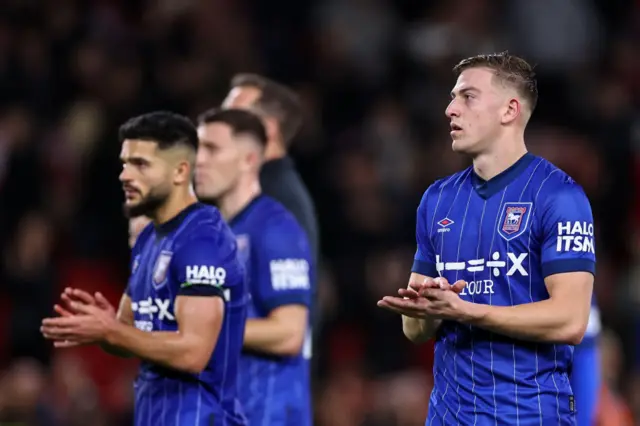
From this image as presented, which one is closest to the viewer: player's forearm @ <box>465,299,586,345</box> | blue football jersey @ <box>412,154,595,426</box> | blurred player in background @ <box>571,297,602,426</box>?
player's forearm @ <box>465,299,586,345</box>

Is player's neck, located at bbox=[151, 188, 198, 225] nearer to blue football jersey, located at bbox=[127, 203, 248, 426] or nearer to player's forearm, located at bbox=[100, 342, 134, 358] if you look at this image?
blue football jersey, located at bbox=[127, 203, 248, 426]

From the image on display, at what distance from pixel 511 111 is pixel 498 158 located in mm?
179

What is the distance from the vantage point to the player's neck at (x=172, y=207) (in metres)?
5.32

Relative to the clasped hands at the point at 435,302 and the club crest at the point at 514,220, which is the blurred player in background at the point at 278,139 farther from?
the clasped hands at the point at 435,302

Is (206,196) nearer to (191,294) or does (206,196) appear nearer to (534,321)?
(191,294)

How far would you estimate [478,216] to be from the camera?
15.4 feet

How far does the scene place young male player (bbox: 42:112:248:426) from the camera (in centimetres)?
489

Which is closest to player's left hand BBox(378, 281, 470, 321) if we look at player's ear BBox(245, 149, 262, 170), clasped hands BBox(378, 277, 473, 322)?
clasped hands BBox(378, 277, 473, 322)

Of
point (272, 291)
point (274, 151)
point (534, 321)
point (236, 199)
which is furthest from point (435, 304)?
point (274, 151)

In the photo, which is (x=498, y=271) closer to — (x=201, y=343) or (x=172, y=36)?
(x=201, y=343)

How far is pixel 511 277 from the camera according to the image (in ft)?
15.0

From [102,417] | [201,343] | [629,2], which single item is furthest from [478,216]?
[629,2]

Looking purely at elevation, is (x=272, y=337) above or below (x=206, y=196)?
below

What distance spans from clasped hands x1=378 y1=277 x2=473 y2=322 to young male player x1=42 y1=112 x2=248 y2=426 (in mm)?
959
